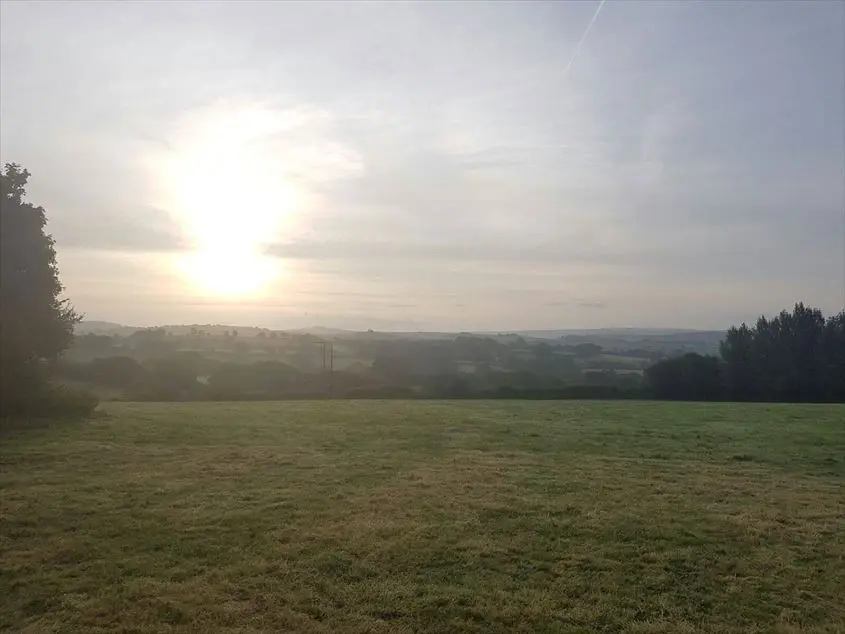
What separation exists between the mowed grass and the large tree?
2.04 m

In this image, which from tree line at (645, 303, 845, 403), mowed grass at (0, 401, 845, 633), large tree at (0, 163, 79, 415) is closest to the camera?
mowed grass at (0, 401, 845, 633)

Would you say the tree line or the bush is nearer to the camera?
the bush

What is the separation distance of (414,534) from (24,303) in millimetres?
13401

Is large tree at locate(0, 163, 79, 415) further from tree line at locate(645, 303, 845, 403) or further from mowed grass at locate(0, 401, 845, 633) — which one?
tree line at locate(645, 303, 845, 403)

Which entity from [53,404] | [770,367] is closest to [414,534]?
[53,404]

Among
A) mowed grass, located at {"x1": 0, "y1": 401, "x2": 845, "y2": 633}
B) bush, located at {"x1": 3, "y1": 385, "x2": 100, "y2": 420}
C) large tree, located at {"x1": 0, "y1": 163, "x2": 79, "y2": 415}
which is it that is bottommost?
mowed grass, located at {"x1": 0, "y1": 401, "x2": 845, "y2": 633}

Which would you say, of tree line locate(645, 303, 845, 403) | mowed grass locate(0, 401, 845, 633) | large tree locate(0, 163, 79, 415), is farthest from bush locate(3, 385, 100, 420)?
tree line locate(645, 303, 845, 403)

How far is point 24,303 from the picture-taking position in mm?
16422

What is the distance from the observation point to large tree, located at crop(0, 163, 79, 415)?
52.1 ft

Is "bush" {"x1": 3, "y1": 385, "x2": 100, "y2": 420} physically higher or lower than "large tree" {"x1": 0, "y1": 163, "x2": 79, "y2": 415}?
lower

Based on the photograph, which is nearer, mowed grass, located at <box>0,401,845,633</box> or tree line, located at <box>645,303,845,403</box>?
mowed grass, located at <box>0,401,845,633</box>

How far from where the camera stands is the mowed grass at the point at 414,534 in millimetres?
5730

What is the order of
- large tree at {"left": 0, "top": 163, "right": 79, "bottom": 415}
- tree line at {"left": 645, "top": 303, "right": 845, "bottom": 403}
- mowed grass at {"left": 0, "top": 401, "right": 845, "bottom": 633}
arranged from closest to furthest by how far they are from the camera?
mowed grass at {"left": 0, "top": 401, "right": 845, "bottom": 633}
large tree at {"left": 0, "top": 163, "right": 79, "bottom": 415}
tree line at {"left": 645, "top": 303, "right": 845, "bottom": 403}

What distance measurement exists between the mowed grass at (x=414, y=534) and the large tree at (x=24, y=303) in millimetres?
2041
